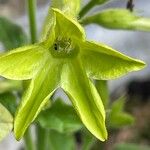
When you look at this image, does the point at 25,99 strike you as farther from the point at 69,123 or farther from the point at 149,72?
the point at 149,72

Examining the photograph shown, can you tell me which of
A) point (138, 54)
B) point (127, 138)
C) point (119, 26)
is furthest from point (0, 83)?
point (138, 54)

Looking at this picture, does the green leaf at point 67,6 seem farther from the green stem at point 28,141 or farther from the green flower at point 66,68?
the green stem at point 28,141

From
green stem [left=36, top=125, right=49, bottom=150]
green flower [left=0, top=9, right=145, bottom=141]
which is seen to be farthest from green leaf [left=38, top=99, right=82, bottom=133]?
green flower [left=0, top=9, right=145, bottom=141]

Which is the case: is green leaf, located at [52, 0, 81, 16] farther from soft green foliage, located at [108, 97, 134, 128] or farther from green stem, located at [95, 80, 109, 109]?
soft green foliage, located at [108, 97, 134, 128]

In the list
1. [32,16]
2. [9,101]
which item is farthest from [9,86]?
[32,16]

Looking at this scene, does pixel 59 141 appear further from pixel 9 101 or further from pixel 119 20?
pixel 119 20

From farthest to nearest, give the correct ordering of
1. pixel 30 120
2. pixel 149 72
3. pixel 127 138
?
pixel 149 72 → pixel 127 138 → pixel 30 120
